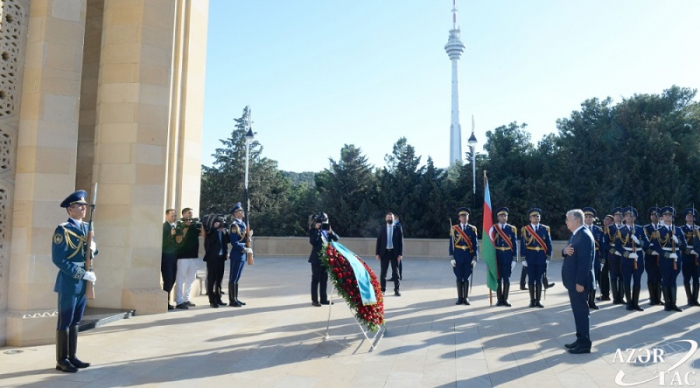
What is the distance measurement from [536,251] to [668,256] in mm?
2753

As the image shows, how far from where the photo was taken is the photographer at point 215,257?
33.9 ft

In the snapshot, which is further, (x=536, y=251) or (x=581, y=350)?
(x=536, y=251)

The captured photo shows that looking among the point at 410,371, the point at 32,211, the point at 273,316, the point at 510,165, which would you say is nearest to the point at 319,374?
the point at 410,371

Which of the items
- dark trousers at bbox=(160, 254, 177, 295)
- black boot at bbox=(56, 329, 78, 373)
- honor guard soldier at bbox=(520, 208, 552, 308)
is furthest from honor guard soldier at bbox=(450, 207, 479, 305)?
black boot at bbox=(56, 329, 78, 373)

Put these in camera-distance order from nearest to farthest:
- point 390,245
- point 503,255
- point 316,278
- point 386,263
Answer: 1. point 316,278
2. point 503,255
3. point 390,245
4. point 386,263

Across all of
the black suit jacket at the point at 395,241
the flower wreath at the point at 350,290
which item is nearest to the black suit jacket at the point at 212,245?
the flower wreath at the point at 350,290

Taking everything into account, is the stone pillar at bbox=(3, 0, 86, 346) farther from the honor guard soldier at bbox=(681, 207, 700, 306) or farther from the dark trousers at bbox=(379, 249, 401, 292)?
the honor guard soldier at bbox=(681, 207, 700, 306)

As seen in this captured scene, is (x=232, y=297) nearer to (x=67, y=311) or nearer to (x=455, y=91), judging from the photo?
(x=67, y=311)

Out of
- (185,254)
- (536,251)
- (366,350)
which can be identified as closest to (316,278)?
(185,254)

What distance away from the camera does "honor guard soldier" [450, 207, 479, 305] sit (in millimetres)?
10828

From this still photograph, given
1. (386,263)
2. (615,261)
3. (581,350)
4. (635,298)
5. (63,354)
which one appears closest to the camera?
(63,354)

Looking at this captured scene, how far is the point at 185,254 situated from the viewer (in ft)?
33.8

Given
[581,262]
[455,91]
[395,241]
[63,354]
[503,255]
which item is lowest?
[63,354]

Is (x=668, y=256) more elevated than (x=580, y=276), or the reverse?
(x=668, y=256)
